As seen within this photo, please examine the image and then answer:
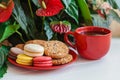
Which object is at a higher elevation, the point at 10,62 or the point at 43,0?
the point at 43,0

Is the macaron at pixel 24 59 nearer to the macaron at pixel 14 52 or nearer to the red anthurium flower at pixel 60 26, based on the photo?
the macaron at pixel 14 52

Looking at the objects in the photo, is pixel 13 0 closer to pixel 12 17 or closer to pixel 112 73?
pixel 12 17

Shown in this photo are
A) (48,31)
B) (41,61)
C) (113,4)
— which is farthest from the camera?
(113,4)

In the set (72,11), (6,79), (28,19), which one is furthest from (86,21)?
(6,79)

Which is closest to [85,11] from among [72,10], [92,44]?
[72,10]

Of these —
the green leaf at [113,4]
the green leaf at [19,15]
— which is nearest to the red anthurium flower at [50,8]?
the green leaf at [19,15]

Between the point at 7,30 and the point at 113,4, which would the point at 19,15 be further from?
the point at 113,4

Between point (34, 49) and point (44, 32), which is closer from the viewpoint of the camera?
point (34, 49)
